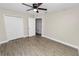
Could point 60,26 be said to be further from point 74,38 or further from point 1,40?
point 1,40

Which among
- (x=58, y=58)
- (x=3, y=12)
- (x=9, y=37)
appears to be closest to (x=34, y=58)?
(x=58, y=58)

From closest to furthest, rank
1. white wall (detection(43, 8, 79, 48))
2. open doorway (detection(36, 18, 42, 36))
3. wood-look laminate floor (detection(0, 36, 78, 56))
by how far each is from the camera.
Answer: wood-look laminate floor (detection(0, 36, 78, 56)) < white wall (detection(43, 8, 79, 48)) < open doorway (detection(36, 18, 42, 36))

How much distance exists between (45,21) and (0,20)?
287 centimetres

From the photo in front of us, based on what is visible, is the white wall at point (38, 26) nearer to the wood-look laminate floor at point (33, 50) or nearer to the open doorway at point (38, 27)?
the open doorway at point (38, 27)

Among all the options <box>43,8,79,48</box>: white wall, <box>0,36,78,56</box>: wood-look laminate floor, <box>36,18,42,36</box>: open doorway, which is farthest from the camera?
<box>36,18,42,36</box>: open doorway

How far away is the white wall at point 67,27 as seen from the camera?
103 inches

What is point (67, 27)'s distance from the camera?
3025 mm

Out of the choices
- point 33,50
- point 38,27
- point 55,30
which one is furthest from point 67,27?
point 38,27

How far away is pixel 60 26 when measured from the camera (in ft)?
11.5

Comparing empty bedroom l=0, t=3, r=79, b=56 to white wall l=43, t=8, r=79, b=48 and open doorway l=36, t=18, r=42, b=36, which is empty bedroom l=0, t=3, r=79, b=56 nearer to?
white wall l=43, t=8, r=79, b=48

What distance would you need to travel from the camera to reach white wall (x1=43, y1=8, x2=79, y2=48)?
2.62 m

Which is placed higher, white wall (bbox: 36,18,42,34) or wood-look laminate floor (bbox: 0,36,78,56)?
white wall (bbox: 36,18,42,34)

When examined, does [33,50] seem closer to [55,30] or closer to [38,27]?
[55,30]

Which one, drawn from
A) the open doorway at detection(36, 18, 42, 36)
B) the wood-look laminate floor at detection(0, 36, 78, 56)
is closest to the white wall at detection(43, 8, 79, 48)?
the wood-look laminate floor at detection(0, 36, 78, 56)
